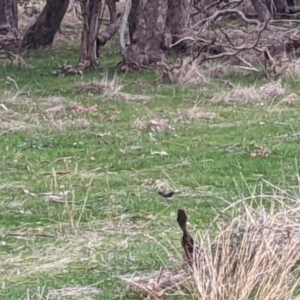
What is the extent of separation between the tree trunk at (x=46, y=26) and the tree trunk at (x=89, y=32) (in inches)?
139

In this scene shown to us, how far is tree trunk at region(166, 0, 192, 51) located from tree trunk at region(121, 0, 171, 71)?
140 centimetres

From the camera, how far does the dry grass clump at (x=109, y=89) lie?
40.4 feet

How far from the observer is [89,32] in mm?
15258

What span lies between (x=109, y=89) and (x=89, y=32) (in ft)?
9.16

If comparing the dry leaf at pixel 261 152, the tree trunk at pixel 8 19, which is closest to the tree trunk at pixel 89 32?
the tree trunk at pixel 8 19

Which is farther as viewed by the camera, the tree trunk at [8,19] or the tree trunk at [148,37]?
the tree trunk at [8,19]

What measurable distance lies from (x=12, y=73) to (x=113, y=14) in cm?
317

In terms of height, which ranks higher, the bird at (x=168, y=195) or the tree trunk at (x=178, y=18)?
the bird at (x=168, y=195)

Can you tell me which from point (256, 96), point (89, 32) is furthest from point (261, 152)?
point (89, 32)

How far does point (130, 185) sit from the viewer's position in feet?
25.3

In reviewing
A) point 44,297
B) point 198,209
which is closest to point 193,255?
point 44,297

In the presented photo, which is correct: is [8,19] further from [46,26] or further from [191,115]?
[191,115]

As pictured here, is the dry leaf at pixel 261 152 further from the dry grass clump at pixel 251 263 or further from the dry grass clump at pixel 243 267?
the dry grass clump at pixel 251 263

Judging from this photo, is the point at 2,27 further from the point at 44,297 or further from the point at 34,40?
the point at 44,297
